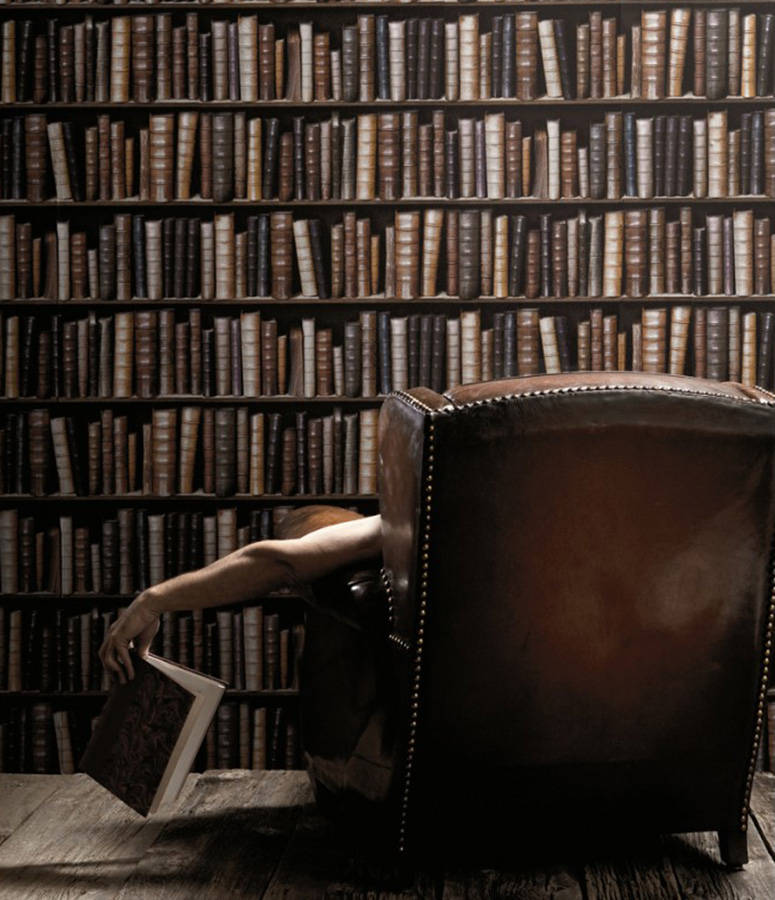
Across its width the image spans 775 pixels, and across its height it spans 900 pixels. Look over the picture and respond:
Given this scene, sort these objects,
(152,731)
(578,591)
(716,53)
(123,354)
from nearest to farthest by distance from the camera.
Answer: (578,591), (152,731), (716,53), (123,354)

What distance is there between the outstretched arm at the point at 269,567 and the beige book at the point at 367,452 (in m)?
1.52

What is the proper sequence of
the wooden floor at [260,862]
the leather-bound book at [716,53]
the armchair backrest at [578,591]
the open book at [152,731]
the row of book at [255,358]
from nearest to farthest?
the armchair backrest at [578,591] < the wooden floor at [260,862] < the open book at [152,731] < the leather-bound book at [716,53] < the row of book at [255,358]

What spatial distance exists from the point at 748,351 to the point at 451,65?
3.91 ft

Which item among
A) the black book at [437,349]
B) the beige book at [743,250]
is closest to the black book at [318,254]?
the black book at [437,349]

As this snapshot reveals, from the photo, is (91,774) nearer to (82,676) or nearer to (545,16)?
(82,676)

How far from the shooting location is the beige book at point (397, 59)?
3.38m

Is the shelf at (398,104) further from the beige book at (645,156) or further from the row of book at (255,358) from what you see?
the row of book at (255,358)

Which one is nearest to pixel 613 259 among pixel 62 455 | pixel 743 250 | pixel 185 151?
pixel 743 250

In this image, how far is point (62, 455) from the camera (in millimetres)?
3479

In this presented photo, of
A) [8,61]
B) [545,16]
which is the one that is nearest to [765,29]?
[545,16]

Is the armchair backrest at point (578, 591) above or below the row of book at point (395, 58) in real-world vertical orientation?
below

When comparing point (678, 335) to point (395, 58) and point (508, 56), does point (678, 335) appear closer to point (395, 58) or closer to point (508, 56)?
point (508, 56)

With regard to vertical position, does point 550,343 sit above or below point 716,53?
below

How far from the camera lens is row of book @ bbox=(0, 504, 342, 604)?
11.4 ft
